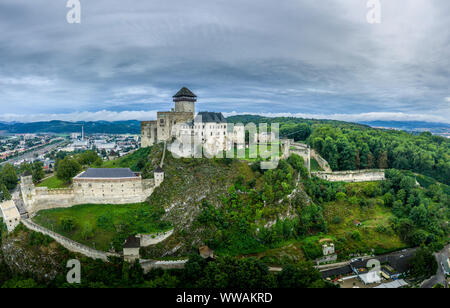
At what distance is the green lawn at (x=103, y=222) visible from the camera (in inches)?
1119

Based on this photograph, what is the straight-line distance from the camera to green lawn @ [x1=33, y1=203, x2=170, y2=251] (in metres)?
28.4

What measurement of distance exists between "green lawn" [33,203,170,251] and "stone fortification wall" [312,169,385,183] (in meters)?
28.0

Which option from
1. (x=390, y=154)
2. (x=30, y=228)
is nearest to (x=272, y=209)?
(x=30, y=228)

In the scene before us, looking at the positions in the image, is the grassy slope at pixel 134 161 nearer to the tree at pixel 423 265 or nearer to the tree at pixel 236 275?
the tree at pixel 236 275

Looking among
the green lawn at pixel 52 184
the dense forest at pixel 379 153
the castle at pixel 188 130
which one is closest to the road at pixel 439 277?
the dense forest at pixel 379 153

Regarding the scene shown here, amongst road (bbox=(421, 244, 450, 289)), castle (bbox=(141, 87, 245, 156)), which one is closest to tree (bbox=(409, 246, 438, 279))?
road (bbox=(421, 244, 450, 289))

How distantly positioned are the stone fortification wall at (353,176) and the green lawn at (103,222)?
28.0 meters

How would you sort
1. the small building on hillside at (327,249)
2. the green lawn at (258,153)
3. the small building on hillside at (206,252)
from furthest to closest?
1. the green lawn at (258,153)
2. the small building on hillside at (327,249)
3. the small building on hillside at (206,252)

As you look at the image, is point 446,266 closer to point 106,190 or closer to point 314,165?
point 314,165

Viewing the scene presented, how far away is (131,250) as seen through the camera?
27.5 m

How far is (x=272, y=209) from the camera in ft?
111

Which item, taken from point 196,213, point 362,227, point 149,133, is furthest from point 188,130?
point 362,227

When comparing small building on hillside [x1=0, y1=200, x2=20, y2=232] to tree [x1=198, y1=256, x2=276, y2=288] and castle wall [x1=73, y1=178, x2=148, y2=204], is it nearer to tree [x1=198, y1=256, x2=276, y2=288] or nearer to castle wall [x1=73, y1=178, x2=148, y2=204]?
castle wall [x1=73, y1=178, x2=148, y2=204]
